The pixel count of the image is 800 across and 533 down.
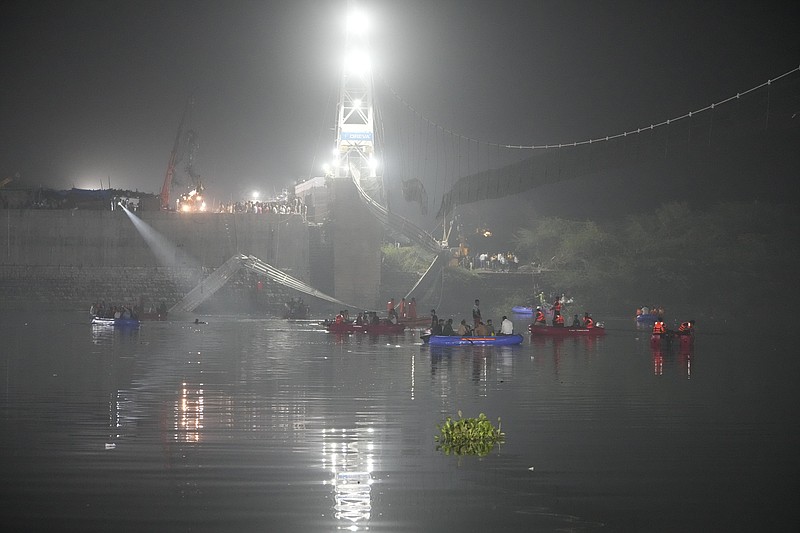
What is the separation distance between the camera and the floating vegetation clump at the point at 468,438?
1470cm

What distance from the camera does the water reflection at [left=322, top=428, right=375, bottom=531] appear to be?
1108 centimetres

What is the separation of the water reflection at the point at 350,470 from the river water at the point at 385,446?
46 mm

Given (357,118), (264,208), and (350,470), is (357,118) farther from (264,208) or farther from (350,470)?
(350,470)

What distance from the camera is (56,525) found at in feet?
34.8

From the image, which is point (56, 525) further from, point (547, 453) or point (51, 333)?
point (51, 333)

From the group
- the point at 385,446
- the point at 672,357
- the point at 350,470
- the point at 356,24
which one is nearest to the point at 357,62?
the point at 356,24

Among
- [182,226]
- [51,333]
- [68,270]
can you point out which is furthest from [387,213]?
[51,333]

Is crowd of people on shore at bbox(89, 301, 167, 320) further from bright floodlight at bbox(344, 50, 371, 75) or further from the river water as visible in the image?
bright floodlight at bbox(344, 50, 371, 75)

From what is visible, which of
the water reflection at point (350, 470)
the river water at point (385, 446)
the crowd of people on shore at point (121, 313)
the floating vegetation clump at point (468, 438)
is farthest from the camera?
the crowd of people on shore at point (121, 313)

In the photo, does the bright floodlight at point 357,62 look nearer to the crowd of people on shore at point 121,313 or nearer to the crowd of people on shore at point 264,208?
the crowd of people on shore at point 264,208

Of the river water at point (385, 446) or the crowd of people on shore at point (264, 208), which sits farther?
the crowd of people on shore at point (264, 208)

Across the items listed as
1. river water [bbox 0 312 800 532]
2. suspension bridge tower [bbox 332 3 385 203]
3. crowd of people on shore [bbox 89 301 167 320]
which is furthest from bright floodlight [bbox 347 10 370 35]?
river water [bbox 0 312 800 532]

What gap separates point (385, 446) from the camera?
Answer: 15.0 m

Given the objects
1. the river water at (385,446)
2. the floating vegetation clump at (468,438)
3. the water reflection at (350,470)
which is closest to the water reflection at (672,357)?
the river water at (385,446)
